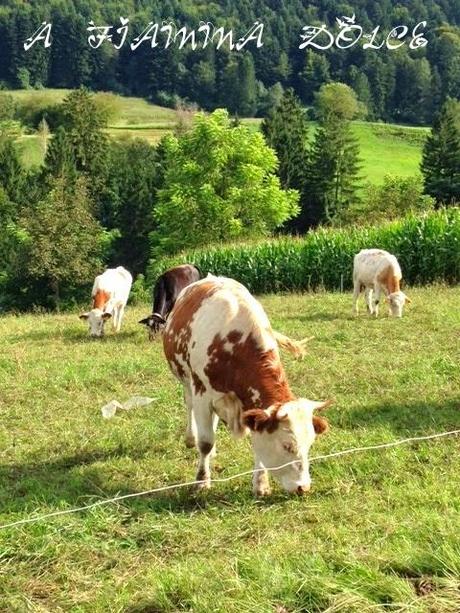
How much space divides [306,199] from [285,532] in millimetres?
60783

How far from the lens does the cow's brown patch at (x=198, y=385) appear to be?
5.67 metres

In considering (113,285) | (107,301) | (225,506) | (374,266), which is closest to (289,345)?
(225,506)

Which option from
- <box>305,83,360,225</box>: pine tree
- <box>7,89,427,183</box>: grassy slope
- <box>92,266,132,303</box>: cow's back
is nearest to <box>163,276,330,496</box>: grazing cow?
<box>92,266,132,303</box>: cow's back

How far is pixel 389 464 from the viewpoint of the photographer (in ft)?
19.7

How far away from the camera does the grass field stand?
13.0 ft

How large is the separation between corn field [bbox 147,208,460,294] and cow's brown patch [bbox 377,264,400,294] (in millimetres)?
5652

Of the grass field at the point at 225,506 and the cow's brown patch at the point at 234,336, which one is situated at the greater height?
the cow's brown patch at the point at 234,336

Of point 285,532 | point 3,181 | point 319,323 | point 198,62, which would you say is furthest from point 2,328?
point 198,62

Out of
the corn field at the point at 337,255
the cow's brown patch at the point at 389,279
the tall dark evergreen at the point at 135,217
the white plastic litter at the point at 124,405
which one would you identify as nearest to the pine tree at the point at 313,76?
the tall dark evergreen at the point at 135,217

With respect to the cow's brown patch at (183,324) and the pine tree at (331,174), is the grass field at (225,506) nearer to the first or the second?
the cow's brown patch at (183,324)

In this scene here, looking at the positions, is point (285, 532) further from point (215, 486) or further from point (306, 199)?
point (306, 199)

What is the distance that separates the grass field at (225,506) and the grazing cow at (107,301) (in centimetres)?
380

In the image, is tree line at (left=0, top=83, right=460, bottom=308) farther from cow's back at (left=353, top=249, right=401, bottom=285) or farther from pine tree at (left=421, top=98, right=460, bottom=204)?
cow's back at (left=353, top=249, right=401, bottom=285)

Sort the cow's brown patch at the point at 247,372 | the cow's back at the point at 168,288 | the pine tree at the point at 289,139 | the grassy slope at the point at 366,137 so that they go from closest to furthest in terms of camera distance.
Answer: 1. the cow's brown patch at the point at 247,372
2. the cow's back at the point at 168,288
3. the pine tree at the point at 289,139
4. the grassy slope at the point at 366,137
